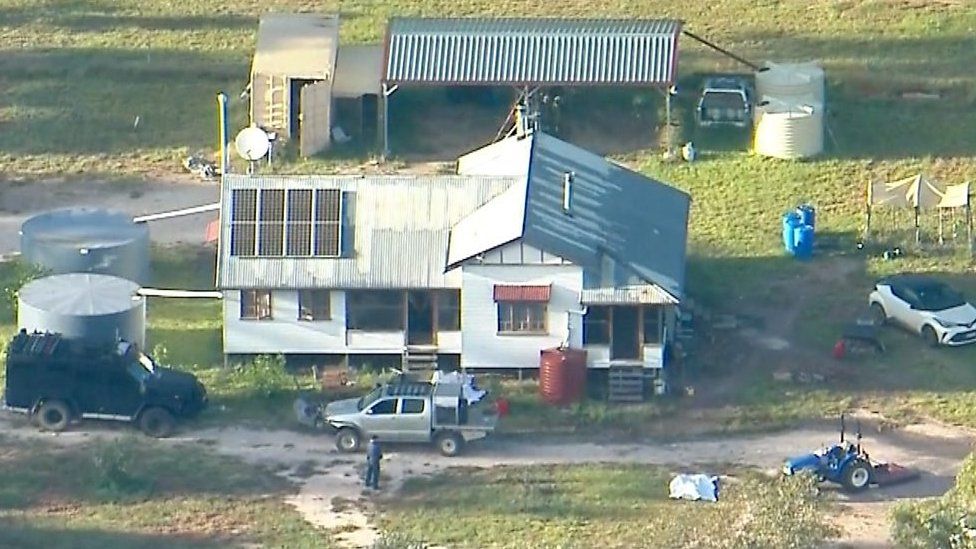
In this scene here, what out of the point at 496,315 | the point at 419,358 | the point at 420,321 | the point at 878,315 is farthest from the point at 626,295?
the point at 878,315

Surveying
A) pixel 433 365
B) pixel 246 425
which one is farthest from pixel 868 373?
pixel 246 425

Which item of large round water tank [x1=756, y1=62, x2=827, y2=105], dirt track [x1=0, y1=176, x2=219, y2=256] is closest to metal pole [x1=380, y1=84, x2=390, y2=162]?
dirt track [x1=0, y1=176, x2=219, y2=256]

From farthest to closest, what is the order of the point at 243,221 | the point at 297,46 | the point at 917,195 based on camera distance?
1. the point at 297,46
2. the point at 917,195
3. the point at 243,221

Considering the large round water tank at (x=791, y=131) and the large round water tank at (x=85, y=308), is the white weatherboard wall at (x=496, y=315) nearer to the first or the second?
the large round water tank at (x=85, y=308)

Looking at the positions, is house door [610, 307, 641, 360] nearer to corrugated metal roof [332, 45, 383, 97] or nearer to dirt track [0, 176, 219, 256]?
dirt track [0, 176, 219, 256]

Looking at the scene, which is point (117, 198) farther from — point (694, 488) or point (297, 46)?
point (694, 488)

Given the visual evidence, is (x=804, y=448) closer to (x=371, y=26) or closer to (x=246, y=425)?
(x=246, y=425)
